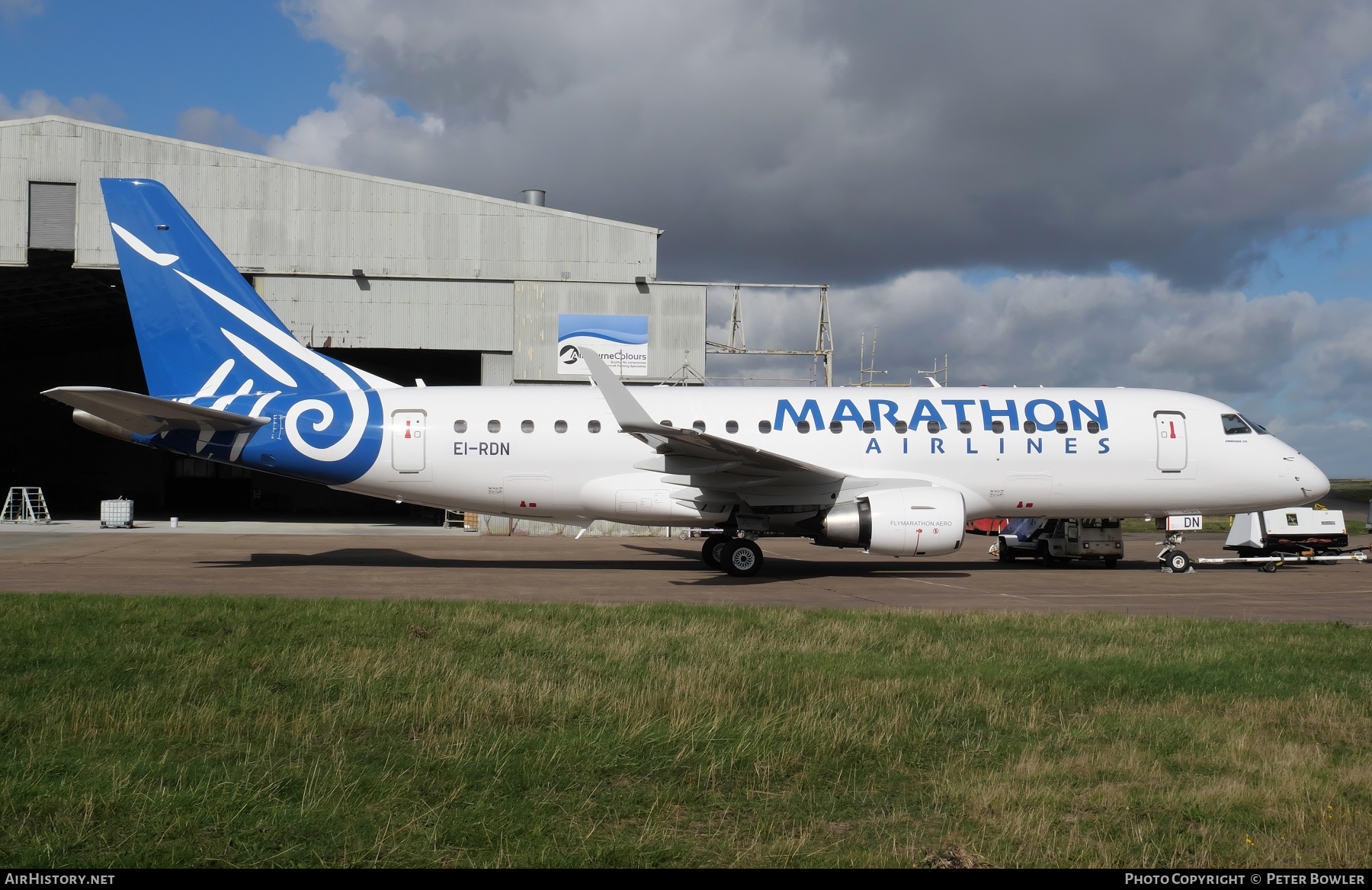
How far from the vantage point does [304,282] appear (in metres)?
32.3

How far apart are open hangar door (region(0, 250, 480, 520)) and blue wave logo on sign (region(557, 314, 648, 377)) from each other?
9373 millimetres

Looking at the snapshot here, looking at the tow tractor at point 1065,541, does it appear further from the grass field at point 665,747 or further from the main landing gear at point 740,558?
the grass field at point 665,747

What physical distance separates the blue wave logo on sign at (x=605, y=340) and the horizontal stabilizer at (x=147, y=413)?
49.7 ft

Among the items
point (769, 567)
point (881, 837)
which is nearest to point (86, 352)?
point (769, 567)

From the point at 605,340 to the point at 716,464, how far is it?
16232 mm

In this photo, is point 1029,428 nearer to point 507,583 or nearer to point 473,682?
point 507,583

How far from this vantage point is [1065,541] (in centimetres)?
2280

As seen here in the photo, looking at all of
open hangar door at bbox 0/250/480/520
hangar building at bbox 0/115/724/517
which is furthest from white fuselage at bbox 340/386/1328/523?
open hangar door at bbox 0/250/480/520

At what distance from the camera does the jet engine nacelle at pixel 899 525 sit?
17.1 metres

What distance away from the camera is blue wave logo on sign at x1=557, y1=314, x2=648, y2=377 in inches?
1294

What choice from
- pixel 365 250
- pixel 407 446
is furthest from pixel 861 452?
pixel 365 250

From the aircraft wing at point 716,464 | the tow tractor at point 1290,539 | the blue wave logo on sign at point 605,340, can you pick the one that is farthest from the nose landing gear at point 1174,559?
the blue wave logo on sign at point 605,340

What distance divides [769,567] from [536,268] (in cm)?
1630

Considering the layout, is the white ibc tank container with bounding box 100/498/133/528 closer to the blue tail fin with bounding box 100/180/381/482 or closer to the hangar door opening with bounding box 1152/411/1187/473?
the blue tail fin with bounding box 100/180/381/482
